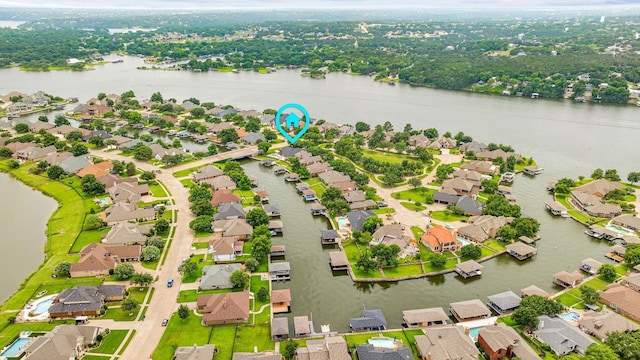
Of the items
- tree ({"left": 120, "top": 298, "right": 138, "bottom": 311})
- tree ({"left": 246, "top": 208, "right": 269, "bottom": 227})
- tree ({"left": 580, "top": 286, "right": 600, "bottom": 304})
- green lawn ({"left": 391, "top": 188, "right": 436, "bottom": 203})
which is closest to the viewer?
tree ({"left": 120, "top": 298, "right": 138, "bottom": 311})

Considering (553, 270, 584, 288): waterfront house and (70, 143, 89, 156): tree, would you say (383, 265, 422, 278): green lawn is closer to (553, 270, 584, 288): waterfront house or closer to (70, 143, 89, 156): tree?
(553, 270, 584, 288): waterfront house

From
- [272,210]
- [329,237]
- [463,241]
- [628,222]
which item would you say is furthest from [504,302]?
[272,210]

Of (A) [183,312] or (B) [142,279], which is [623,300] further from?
(B) [142,279]

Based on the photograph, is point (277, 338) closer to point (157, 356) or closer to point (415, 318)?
point (157, 356)

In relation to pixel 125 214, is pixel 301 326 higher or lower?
lower

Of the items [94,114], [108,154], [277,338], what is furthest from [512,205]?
Answer: [94,114]

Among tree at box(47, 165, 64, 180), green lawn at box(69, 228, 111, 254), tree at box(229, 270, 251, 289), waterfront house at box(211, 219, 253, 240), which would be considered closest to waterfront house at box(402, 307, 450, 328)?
tree at box(229, 270, 251, 289)

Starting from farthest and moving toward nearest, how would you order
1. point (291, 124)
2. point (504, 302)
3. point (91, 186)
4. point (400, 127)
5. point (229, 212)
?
point (400, 127) < point (291, 124) < point (91, 186) < point (229, 212) < point (504, 302)
